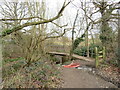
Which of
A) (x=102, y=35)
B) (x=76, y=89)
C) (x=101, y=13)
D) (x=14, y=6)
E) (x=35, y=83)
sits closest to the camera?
(x=76, y=89)

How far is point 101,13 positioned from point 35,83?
20.9ft

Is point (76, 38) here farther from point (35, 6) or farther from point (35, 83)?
point (35, 83)

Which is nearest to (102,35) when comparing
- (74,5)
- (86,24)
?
(86,24)

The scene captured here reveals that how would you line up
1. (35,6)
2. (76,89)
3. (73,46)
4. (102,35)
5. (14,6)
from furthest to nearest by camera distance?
(73,46) → (102,35) → (14,6) → (35,6) → (76,89)

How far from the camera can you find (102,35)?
6621 millimetres

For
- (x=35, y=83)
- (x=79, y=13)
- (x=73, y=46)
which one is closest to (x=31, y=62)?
(x=35, y=83)

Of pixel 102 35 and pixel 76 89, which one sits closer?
pixel 76 89

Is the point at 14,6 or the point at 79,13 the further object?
the point at 79,13

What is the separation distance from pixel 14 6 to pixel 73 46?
4645 millimetres

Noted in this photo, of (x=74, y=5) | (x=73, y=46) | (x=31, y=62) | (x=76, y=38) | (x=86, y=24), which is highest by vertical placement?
(x=74, y=5)

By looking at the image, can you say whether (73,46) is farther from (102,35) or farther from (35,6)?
(35,6)

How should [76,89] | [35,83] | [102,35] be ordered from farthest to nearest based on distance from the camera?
1. [102,35]
2. [35,83]
3. [76,89]

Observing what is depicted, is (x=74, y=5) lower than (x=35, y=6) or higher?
higher

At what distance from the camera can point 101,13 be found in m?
7.06
